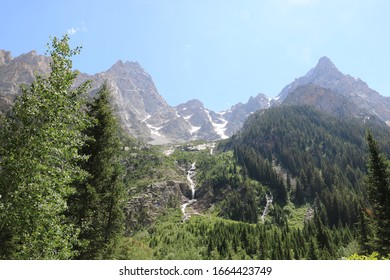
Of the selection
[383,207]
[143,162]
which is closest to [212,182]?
[143,162]

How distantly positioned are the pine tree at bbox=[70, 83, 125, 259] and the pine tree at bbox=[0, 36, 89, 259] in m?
6.53

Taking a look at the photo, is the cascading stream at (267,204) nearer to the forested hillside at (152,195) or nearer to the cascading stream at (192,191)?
the forested hillside at (152,195)

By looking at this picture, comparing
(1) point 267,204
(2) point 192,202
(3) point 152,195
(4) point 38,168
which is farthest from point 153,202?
(4) point 38,168

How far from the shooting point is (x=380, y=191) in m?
31.3

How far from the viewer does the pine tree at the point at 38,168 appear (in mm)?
11141

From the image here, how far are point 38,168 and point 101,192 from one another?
448 inches

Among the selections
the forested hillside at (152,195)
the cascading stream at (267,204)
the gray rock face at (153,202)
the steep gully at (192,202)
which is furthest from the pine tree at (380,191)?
the cascading stream at (267,204)

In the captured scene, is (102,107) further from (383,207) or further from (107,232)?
(383,207)

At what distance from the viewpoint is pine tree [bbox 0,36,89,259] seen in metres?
11.1

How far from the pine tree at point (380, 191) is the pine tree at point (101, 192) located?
27.2 m

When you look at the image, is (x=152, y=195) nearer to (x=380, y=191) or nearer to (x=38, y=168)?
(x=380, y=191)

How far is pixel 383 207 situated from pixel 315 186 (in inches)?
4828

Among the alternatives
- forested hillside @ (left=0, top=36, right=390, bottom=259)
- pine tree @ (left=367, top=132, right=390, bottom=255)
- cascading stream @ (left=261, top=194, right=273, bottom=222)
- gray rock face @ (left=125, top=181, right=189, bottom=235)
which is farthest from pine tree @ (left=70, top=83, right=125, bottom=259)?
cascading stream @ (left=261, top=194, right=273, bottom=222)

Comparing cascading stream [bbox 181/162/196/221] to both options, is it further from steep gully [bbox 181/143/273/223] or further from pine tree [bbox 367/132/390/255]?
pine tree [bbox 367/132/390/255]
